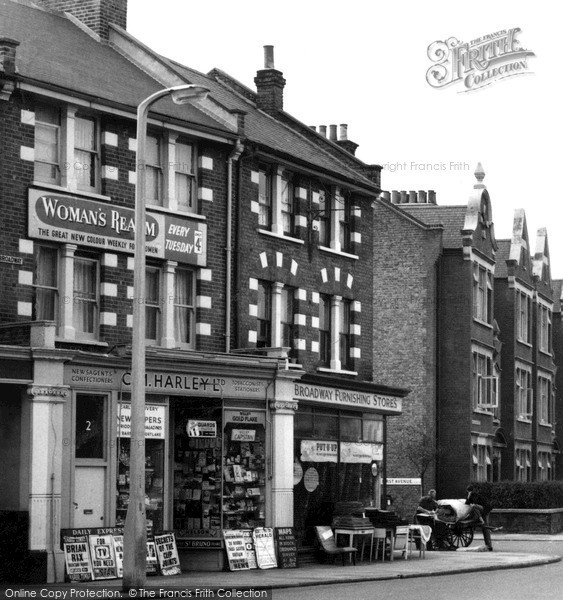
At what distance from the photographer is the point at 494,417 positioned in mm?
56406

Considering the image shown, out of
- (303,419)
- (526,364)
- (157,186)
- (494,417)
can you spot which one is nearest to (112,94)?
(157,186)

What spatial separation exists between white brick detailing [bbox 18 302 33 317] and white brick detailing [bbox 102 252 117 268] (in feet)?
7.67

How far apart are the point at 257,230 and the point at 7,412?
9.70 meters

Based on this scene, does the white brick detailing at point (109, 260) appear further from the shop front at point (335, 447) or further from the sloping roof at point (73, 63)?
the shop front at point (335, 447)

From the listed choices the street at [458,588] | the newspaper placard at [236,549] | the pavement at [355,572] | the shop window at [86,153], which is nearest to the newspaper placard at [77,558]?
the pavement at [355,572]

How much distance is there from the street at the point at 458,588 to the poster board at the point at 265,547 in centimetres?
339

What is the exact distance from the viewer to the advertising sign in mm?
26469

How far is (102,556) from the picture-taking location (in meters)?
25.2

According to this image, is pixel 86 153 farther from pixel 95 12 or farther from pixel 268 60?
pixel 268 60

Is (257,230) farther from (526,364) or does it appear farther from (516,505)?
(526,364)

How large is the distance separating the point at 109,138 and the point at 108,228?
1.98 m

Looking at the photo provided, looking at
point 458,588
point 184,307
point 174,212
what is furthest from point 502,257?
point 458,588

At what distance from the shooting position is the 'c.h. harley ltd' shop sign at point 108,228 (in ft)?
86.6

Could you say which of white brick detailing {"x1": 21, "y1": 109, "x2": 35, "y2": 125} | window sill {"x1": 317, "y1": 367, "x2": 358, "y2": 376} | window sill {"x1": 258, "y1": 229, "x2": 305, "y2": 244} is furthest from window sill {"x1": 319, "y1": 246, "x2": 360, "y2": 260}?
white brick detailing {"x1": 21, "y1": 109, "x2": 35, "y2": 125}
